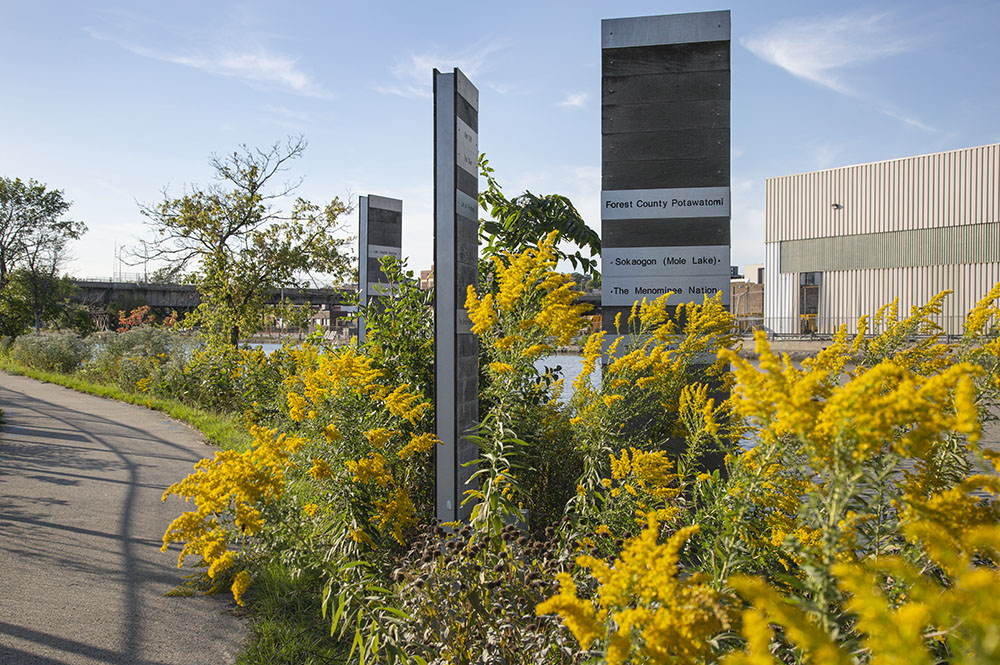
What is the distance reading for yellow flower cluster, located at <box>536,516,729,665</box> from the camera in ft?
4.44

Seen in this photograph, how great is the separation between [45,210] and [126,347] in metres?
17.2

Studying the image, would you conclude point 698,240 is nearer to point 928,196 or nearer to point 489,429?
point 489,429

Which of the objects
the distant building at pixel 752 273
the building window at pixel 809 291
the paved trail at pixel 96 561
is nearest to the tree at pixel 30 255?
the paved trail at pixel 96 561

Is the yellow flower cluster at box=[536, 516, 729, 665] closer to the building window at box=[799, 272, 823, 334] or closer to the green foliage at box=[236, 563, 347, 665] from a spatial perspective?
the green foliage at box=[236, 563, 347, 665]

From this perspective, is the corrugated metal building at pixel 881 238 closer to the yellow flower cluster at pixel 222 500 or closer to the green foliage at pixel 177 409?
the green foliage at pixel 177 409

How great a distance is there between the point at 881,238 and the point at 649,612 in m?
43.7

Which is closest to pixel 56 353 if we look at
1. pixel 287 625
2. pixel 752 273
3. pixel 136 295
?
pixel 287 625

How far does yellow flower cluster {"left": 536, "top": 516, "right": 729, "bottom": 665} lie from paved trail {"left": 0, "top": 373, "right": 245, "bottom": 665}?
6.67 ft

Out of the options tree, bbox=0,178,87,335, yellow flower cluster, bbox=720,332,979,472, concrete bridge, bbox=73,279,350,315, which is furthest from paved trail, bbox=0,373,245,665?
concrete bridge, bbox=73,279,350,315

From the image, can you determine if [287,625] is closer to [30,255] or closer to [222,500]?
[222,500]

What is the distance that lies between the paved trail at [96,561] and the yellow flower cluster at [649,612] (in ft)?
6.67

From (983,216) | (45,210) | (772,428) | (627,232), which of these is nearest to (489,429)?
(772,428)

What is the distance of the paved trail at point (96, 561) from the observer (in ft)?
9.77

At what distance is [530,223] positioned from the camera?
5332mm
